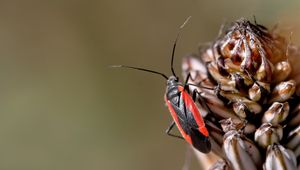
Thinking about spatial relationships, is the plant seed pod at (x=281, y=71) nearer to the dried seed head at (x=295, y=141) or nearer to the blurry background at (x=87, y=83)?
the dried seed head at (x=295, y=141)

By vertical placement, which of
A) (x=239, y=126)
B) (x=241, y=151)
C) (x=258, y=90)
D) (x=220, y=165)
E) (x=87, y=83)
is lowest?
(x=87, y=83)

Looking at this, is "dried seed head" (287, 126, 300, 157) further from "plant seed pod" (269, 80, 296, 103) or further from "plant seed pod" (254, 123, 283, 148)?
"plant seed pod" (269, 80, 296, 103)

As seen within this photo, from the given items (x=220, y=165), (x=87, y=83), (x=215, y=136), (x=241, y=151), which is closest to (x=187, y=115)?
(x=215, y=136)

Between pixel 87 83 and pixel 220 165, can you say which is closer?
pixel 220 165

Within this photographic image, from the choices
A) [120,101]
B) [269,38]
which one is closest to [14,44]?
[120,101]

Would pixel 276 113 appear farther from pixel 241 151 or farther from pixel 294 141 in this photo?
pixel 241 151

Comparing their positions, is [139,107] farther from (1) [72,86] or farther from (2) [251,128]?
(2) [251,128]

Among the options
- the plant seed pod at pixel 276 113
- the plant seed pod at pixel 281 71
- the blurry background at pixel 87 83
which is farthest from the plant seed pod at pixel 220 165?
the blurry background at pixel 87 83
